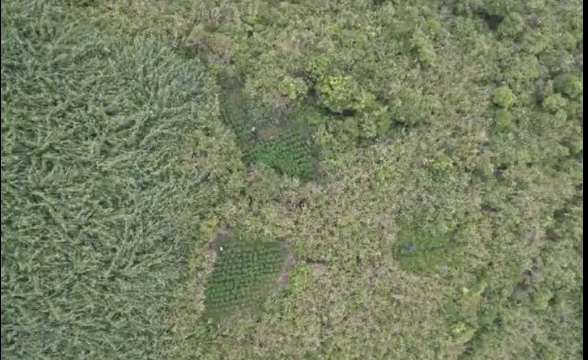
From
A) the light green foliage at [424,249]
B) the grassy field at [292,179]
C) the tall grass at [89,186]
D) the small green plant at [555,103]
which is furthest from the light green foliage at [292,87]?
the small green plant at [555,103]

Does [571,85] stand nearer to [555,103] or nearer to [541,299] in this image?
[555,103]

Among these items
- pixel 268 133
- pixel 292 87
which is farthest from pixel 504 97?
pixel 268 133

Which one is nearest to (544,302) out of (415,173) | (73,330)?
(415,173)

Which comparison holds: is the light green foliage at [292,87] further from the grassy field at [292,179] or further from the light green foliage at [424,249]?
the light green foliage at [424,249]

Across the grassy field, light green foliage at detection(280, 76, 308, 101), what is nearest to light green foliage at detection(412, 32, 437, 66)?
the grassy field

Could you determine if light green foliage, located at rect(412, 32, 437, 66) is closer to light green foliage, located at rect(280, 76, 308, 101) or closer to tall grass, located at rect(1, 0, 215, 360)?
light green foliage, located at rect(280, 76, 308, 101)
